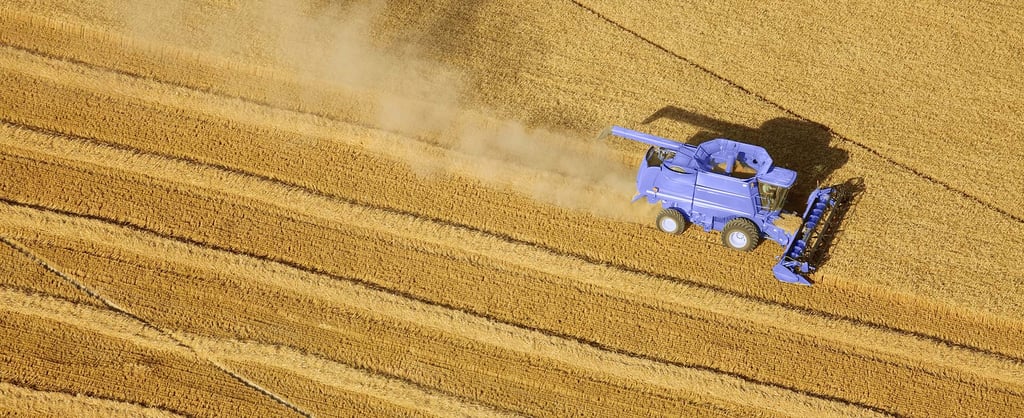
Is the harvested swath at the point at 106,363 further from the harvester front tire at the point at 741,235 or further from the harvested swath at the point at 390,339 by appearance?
the harvester front tire at the point at 741,235

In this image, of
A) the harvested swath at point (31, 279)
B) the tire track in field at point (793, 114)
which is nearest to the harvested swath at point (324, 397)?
the harvested swath at point (31, 279)

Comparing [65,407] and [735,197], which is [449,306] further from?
[65,407]

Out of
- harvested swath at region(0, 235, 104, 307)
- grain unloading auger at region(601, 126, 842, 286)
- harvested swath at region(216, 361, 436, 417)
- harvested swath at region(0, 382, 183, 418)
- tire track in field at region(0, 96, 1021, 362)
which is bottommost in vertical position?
harvested swath at region(0, 382, 183, 418)

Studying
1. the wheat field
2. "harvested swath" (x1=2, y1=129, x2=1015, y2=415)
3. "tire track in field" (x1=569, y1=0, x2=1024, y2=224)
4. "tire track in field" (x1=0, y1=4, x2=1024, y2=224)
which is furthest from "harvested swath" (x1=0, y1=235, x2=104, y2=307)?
"tire track in field" (x1=569, y1=0, x2=1024, y2=224)

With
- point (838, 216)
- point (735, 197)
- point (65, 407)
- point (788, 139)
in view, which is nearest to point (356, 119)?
point (65, 407)

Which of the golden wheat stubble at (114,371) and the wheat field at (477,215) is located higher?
the wheat field at (477,215)

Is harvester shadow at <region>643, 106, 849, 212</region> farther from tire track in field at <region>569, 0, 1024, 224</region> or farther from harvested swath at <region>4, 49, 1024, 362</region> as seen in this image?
harvested swath at <region>4, 49, 1024, 362</region>

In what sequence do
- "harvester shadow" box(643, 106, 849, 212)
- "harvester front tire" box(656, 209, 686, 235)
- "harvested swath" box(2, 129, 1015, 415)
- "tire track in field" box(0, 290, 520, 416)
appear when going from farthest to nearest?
1. "harvester shadow" box(643, 106, 849, 212)
2. "harvester front tire" box(656, 209, 686, 235)
3. "harvested swath" box(2, 129, 1015, 415)
4. "tire track in field" box(0, 290, 520, 416)

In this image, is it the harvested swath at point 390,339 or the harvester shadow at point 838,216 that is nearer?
the harvested swath at point 390,339
